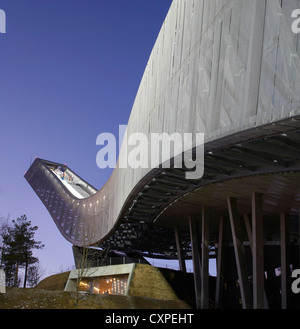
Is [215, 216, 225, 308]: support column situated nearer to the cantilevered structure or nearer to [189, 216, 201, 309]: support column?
the cantilevered structure

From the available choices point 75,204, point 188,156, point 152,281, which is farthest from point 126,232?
point 188,156

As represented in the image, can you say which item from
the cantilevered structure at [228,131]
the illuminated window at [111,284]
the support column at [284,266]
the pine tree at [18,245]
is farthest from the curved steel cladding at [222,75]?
the pine tree at [18,245]

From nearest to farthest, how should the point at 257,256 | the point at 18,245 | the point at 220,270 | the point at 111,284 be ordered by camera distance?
the point at 257,256 < the point at 220,270 < the point at 111,284 < the point at 18,245

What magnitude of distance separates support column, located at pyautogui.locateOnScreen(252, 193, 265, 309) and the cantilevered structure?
0.18ft

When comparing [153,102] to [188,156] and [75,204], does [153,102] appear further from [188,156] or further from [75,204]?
[75,204]

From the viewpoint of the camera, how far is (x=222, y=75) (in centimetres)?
1875

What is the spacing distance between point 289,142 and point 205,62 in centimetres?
535

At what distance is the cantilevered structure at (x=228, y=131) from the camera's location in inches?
617

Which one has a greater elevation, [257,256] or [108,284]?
[257,256]

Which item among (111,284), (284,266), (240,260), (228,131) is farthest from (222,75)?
(111,284)

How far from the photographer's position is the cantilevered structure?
1567cm

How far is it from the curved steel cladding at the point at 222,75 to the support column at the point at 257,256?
403cm

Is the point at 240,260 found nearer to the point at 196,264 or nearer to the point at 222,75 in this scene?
the point at 196,264

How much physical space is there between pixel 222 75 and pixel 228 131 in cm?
257
